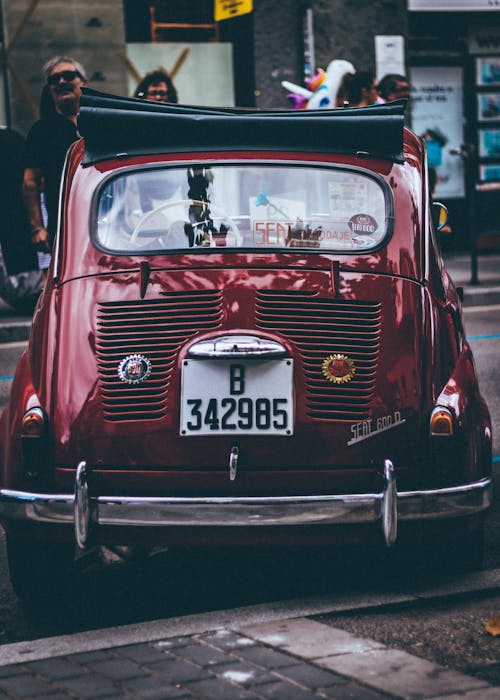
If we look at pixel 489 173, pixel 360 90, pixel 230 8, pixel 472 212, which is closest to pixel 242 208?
pixel 360 90

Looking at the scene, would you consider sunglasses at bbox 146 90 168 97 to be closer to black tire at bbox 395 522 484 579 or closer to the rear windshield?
the rear windshield

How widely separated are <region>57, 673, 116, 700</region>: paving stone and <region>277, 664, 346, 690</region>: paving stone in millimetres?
513

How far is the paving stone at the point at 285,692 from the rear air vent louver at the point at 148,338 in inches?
48.2

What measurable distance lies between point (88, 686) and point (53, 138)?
570 centimetres

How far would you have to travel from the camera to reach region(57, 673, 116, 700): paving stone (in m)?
4.22

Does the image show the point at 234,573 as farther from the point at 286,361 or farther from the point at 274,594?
the point at 286,361

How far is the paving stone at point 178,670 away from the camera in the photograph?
4.32m

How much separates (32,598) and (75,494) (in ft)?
2.09

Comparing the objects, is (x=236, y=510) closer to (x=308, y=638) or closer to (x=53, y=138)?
(x=308, y=638)

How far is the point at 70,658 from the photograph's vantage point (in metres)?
4.58

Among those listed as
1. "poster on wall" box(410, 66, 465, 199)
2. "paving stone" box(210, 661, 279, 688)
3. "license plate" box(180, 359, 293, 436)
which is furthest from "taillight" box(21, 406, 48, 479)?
"poster on wall" box(410, 66, 465, 199)

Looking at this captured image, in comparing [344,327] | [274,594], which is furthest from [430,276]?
[274,594]

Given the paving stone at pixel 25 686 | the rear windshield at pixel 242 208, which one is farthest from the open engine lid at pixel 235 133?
the paving stone at pixel 25 686

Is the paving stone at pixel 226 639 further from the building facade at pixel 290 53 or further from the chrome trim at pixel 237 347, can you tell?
the building facade at pixel 290 53
